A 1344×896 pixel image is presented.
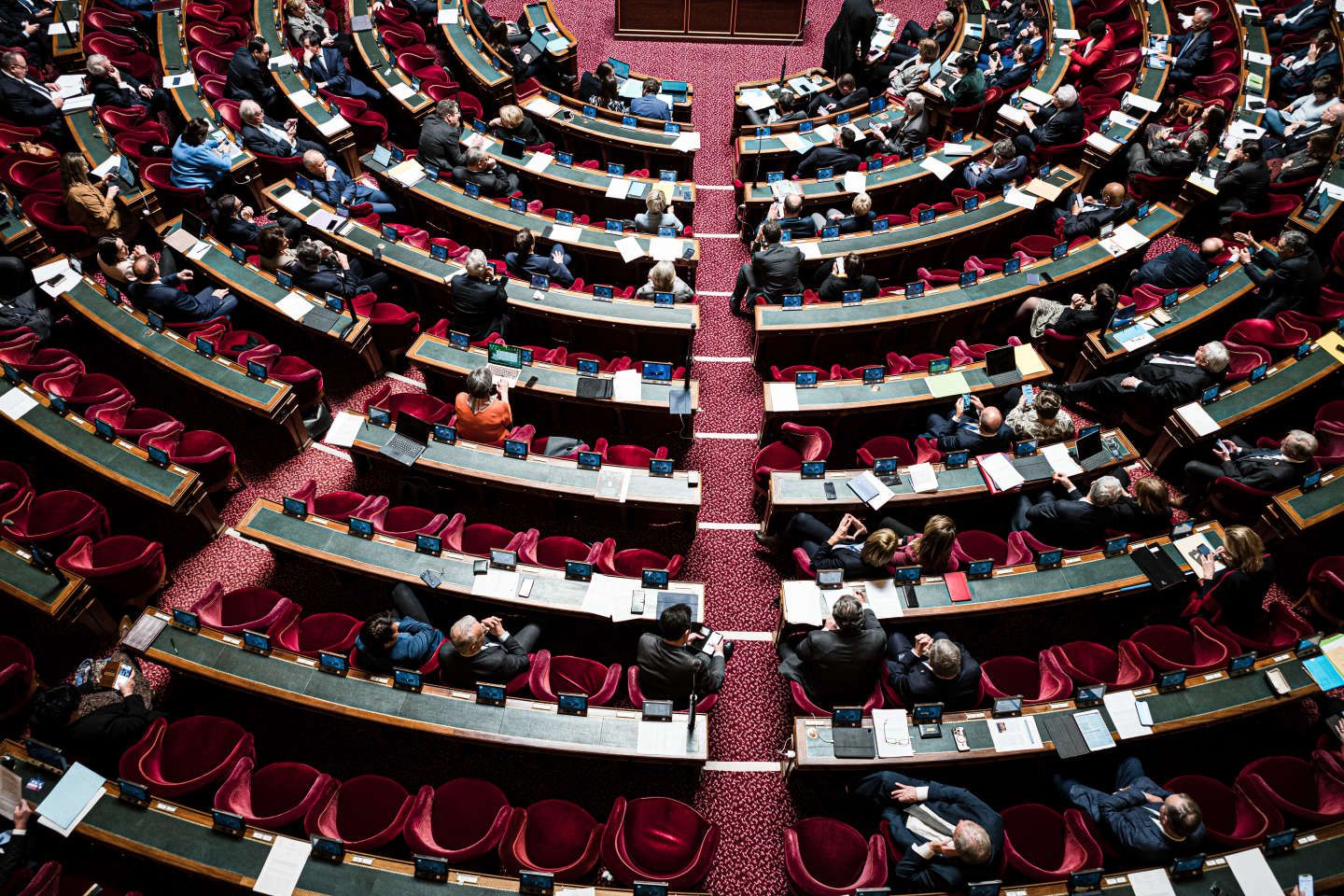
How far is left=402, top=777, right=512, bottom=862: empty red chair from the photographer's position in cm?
551

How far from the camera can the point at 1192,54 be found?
42.5 ft

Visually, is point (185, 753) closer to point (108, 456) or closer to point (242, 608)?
point (242, 608)

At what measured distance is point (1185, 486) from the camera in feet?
27.7

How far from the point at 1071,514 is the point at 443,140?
360 inches

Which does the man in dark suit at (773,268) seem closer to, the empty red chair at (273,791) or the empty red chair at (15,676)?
the empty red chair at (273,791)

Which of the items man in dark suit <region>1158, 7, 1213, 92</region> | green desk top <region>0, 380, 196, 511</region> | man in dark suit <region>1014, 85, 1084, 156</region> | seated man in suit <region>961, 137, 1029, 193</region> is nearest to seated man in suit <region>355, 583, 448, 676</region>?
green desk top <region>0, 380, 196, 511</region>

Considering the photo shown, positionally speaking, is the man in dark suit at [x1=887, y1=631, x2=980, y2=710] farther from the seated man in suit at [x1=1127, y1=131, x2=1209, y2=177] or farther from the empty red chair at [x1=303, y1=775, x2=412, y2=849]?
the seated man in suit at [x1=1127, y1=131, x2=1209, y2=177]

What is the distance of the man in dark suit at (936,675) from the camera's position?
6188 millimetres

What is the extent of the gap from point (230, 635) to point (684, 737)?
3.78 meters

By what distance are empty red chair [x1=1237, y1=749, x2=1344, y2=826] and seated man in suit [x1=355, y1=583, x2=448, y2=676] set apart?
6274 millimetres

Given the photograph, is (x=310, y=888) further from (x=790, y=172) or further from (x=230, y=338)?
(x=790, y=172)

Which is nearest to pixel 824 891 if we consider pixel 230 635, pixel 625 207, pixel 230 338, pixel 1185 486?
pixel 230 635

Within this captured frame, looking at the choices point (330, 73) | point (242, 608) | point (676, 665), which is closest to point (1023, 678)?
point (676, 665)

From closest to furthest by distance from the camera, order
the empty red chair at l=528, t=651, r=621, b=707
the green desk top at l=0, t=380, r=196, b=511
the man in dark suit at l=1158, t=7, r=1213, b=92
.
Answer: the empty red chair at l=528, t=651, r=621, b=707
the green desk top at l=0, t=380, r=196, b=511
the man in dark suit at l=1158, t=7, r=1213, b=92
